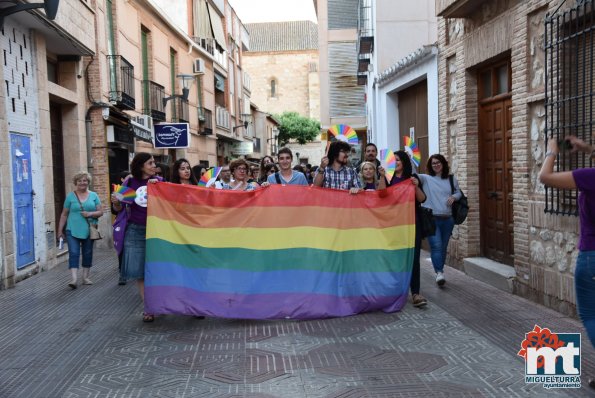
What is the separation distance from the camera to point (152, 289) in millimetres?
6738

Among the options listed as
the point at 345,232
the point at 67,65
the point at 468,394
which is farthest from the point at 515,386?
the point at 67,65

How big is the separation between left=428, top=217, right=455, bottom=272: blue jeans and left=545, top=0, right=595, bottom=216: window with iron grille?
1701 mm

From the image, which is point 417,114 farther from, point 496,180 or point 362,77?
point 362,77

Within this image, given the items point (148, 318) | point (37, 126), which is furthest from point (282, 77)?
point (148, 318)

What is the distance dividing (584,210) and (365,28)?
54.7 ft

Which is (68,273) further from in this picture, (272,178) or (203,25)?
(203,25)

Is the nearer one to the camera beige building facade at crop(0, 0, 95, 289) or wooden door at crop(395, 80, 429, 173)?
beige building facade at crop(0, 0, 95, 289)

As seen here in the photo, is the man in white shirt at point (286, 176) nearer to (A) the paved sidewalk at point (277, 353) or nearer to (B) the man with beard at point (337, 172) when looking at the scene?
(B) the man with beard at point (337, 172)

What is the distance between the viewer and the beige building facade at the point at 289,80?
69812mm

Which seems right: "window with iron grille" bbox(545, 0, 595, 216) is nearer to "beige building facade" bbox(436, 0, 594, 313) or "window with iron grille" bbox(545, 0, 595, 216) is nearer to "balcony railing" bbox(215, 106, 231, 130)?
"beige building facade" bbox(436, 0, 594, 313)

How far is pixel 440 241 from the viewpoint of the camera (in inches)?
347

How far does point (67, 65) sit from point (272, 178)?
325 inches

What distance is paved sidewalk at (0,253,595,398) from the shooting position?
4711 millimetres

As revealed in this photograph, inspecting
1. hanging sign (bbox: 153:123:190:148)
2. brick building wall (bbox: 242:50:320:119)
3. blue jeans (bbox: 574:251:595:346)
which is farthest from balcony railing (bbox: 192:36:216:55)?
brick building wall (bbox: 242:50:320:119)
